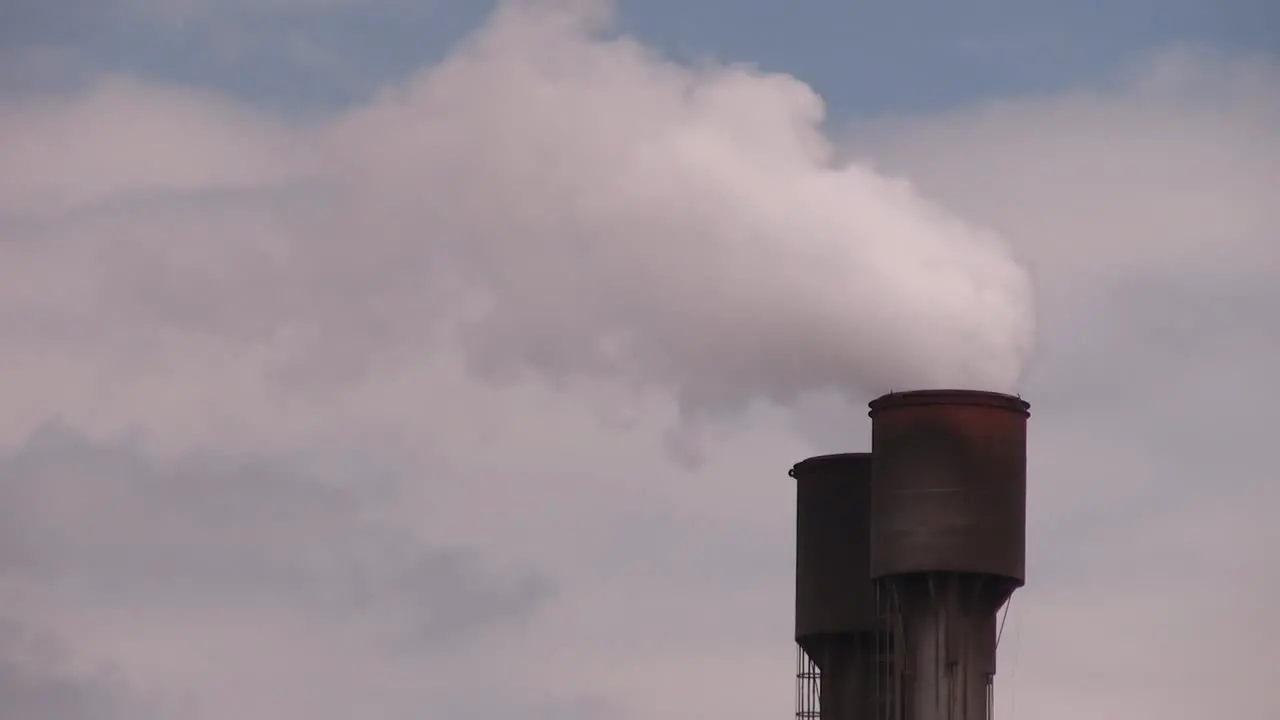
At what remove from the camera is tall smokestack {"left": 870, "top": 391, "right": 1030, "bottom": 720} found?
54.6m

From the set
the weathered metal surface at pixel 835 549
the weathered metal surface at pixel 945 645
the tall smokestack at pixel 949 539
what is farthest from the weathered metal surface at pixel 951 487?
the weathered metal surface at pixel 835 549

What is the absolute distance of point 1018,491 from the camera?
55.4 meters

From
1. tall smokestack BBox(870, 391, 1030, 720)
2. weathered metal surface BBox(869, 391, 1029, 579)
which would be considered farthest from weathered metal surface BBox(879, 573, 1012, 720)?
weathered metal surface BBox(869, 391, 1029, 579)

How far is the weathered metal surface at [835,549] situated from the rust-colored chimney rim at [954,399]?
558 centimetres

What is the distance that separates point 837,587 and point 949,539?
7080mm

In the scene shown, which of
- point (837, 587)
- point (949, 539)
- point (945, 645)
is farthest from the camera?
point (837, 587)

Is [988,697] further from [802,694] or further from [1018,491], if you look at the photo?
[802,694]

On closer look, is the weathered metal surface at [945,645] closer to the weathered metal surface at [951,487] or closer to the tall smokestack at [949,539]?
the tall smokestack at [949,539]

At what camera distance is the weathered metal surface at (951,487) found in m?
54.5

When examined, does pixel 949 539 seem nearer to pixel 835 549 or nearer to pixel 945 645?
pixel 945 645

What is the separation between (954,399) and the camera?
55.2 metres

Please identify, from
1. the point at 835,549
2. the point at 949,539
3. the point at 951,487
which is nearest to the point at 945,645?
the point at 949,539

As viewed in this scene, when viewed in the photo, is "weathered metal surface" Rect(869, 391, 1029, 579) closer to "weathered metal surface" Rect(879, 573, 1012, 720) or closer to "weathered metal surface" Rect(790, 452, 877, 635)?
"weathered metal surface" Rect(879, 573, 1012, 720)

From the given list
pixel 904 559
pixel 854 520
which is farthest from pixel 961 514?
pixel 854 520
